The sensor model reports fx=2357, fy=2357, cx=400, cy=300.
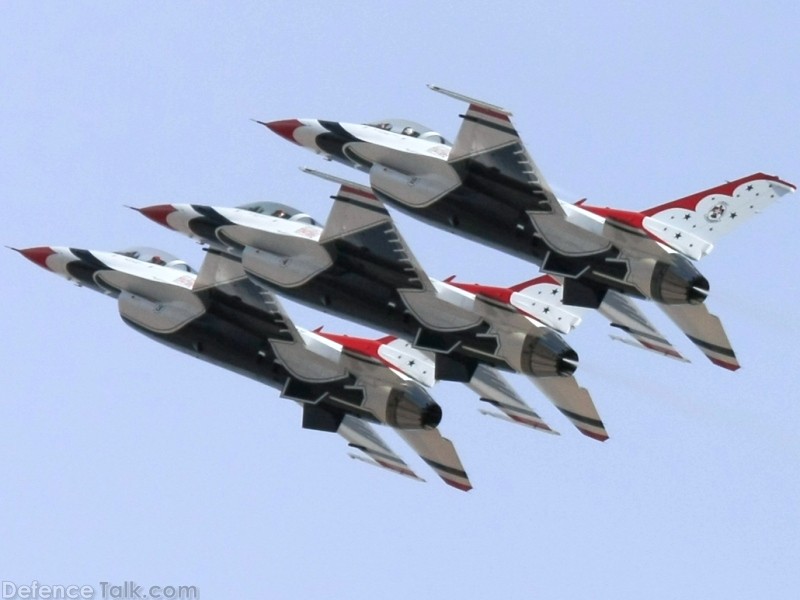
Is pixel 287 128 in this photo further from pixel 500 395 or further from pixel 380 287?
pixel 500 395

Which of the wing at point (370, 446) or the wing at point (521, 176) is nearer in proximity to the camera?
the wing at point (521, 176)

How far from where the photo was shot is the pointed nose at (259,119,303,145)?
7294cm

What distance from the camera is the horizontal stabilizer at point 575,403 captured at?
71188 millimetres

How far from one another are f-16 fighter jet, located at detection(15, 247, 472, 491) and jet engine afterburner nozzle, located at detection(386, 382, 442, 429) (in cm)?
3

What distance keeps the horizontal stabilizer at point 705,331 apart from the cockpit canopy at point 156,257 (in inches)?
590

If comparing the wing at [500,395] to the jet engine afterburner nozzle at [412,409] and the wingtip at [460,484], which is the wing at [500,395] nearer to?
the wingtip at [460,484]

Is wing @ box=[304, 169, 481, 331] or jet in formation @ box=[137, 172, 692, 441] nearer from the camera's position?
wing @ box=[304, 169, 481, 331]

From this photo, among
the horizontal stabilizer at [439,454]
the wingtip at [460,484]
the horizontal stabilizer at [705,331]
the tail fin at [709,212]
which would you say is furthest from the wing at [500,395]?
the tail fin at [709,212]

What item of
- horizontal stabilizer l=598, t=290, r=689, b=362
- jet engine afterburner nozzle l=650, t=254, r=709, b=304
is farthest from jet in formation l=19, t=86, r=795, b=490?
horizontal stabilizer l=598, t=290, r=689, b=362

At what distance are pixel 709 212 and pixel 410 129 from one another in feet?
31.7

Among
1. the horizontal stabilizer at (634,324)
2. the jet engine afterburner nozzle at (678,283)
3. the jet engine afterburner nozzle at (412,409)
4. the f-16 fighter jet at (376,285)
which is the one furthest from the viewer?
the horizontal stabilizer at (634,324)

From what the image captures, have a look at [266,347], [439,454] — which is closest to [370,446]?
[439,454]

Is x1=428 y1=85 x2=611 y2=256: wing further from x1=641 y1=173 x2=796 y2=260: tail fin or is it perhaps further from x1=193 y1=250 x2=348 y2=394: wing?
x1=193 y1=250 x2=348 y2=394: wing

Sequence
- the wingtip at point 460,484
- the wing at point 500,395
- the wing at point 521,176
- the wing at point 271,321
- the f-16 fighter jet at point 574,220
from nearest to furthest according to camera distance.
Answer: the f-16 fighter jet at point 574,220
the wing at point 521,176
the wing at point 271,321
the wingtip at point 460,484
the wing at point 500,395
